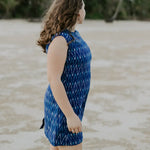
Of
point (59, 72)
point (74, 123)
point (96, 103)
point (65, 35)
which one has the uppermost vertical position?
point (65, 35)

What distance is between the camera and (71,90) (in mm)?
1886

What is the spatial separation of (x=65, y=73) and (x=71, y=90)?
0.35 ft

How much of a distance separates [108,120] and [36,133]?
3.36 feet

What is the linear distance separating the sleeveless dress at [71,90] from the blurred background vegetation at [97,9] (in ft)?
77.7

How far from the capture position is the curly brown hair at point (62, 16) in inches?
71.6

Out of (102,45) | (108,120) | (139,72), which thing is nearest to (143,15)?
(102,45)

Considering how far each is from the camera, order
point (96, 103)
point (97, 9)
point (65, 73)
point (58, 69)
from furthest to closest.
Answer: point (97, 9) → point (96, 103) → point (65, 73) → point (58, 69)

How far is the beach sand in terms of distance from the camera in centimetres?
372

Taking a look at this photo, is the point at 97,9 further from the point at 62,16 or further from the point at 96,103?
the point at 62,16

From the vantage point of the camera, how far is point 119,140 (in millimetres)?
3734

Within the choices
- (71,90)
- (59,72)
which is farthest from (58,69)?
(71,90)

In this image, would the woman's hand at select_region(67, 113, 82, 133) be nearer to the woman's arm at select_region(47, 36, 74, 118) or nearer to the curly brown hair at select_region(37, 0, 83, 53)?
the woman's arm at select_region(47, 36, 74, 118)

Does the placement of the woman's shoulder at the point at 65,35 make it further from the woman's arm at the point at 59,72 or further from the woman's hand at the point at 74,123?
the woman's hand at the point at 74,123

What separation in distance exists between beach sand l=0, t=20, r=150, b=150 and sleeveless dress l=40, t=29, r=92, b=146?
5.32ft
